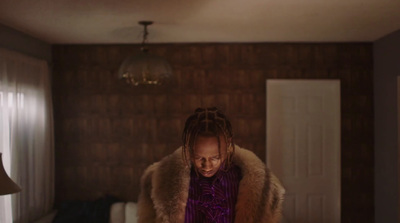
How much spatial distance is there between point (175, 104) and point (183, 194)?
10.00 feet

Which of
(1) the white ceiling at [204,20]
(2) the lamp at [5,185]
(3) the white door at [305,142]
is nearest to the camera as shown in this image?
(2) the lamp at [5,185]

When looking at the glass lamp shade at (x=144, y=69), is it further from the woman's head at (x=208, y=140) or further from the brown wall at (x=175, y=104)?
the woman's head at (x=208, y=140)

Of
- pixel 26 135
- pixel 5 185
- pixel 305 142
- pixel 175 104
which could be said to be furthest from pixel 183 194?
pixel 305 142

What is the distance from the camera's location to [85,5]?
9.16 feet

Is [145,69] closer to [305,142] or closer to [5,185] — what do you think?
[5,185]

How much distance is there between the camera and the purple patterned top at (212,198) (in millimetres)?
1424

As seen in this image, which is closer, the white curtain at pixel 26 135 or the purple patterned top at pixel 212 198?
the purple patterned top at pixel 212 198

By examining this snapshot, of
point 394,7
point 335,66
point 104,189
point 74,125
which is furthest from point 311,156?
point 74,125

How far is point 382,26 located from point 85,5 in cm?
256

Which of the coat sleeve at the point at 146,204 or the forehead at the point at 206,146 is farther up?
the forehead at the point at 206,146

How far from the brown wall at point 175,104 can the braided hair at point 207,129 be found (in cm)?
308

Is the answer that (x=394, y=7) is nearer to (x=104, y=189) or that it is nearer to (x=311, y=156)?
(x=311, y=156)

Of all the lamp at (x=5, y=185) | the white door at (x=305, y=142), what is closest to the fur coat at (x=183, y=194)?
the lamp at (x=5, y=185)

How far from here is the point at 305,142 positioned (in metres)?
4.41
